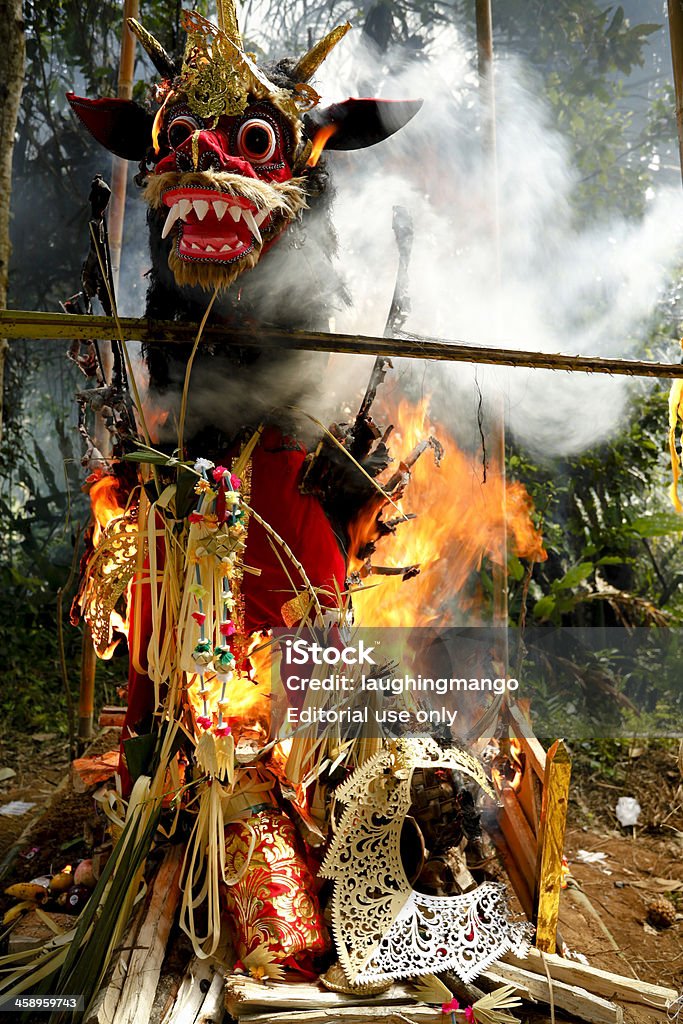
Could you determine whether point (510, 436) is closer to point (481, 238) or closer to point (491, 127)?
point (481, 238)

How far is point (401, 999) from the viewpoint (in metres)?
1.69

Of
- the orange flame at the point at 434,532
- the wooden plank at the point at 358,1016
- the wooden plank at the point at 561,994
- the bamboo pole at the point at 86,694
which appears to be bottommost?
the wooden plank at the point at 358,1016

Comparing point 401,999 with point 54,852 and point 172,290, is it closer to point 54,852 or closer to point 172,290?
point 54,852

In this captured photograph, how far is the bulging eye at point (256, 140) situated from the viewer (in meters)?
1.94

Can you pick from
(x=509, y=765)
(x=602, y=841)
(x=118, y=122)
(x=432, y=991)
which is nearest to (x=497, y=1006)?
Answer: (x=432, y=991)

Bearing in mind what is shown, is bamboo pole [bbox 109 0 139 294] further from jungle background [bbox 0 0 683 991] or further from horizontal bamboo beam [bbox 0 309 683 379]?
horizontal bamboo beam [bbox 0 309 683 379]

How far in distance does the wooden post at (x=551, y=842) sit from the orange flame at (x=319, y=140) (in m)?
1.65

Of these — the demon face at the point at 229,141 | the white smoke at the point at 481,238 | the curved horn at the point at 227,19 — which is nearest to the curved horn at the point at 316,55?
the demon face at the point at 229,141

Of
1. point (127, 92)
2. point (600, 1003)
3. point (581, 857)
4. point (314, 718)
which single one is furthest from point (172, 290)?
point (581, 857)

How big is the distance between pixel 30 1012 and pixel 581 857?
1.95 m

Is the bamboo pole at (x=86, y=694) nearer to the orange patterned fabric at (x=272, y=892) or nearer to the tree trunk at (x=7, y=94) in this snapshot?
the tree trunk at (x=7, y=94)

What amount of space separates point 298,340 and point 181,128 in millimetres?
703

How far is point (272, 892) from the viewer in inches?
70.9

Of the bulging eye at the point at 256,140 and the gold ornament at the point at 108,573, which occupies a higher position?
the bulging eye at the point at 256,140
